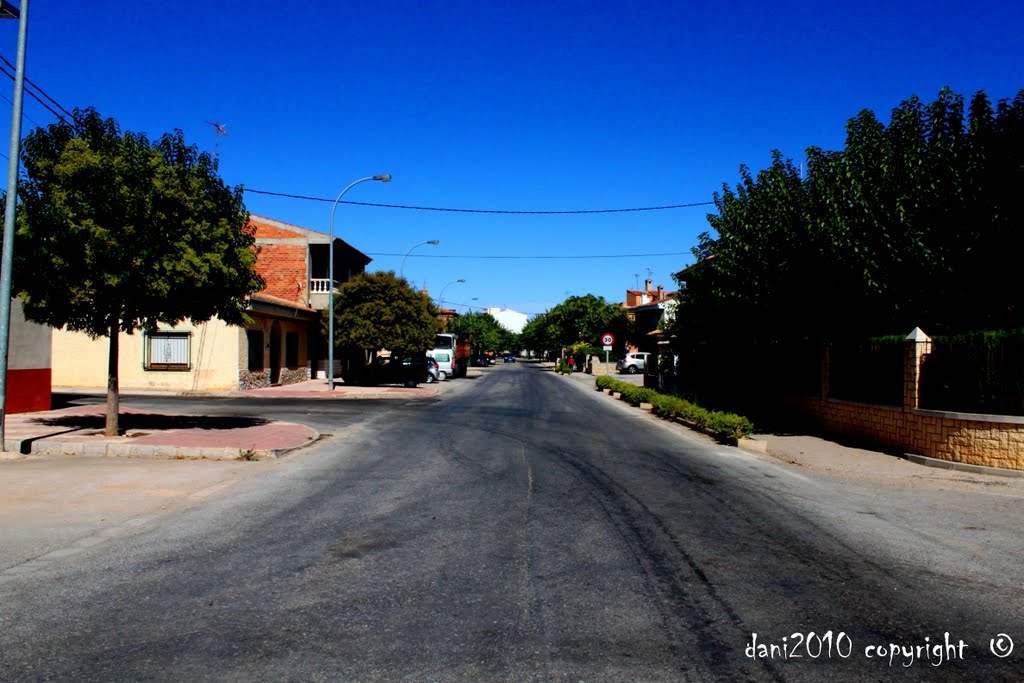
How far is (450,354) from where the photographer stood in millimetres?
47781

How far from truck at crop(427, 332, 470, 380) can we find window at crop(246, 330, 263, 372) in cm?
1205

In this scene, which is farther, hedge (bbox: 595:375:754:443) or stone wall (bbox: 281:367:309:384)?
stone wall (bbox: 281:367:309:384)

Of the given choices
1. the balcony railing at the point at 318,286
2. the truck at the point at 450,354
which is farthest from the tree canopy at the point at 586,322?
the balcony railing at the point at 318,286

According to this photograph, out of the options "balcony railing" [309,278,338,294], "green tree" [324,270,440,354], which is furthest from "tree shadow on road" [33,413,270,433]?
"balcony railing" [309,278,338,294]

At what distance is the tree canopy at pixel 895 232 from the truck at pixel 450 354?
2637 cm

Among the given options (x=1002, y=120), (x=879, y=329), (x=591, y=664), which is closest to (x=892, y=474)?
(x=879, y=329)

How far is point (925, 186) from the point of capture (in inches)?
560

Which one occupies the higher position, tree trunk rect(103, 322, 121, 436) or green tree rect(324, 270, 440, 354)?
green tree rect(324, 270, 440, 354)

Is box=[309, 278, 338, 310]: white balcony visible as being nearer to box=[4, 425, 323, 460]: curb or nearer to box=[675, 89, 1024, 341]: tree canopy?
box=[675, 89, 1024, 341]: tree canopy

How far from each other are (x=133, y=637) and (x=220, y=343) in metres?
26.7

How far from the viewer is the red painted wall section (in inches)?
679

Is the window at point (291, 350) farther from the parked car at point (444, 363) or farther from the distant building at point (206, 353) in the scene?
the parked car at point (444, 363)

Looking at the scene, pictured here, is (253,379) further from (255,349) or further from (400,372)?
(400,372)

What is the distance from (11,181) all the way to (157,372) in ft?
64.1
